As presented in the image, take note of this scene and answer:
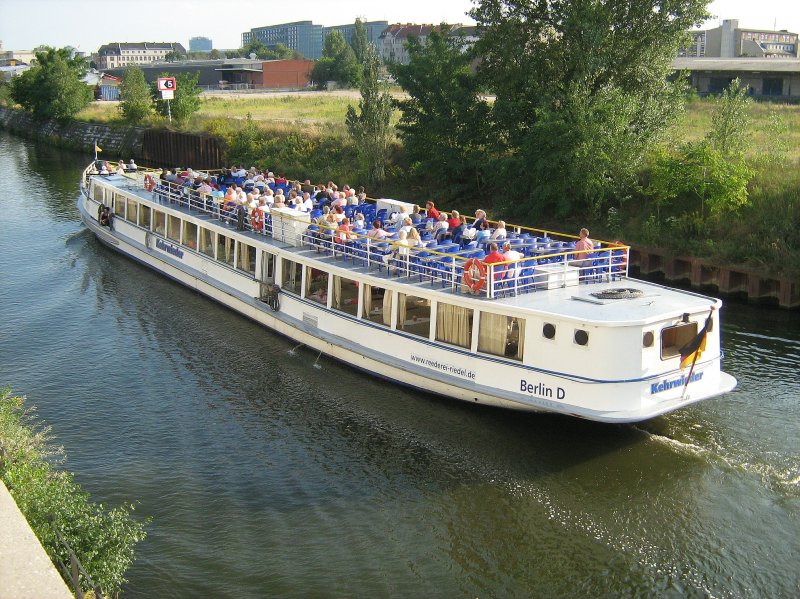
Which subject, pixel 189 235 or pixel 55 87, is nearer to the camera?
pixel 189 235

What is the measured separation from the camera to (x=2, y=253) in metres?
33.3

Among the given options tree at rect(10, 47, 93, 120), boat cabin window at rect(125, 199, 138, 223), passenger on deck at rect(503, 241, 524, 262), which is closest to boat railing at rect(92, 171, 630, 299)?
passenger on deck at rect(503, 241, 524, 262)

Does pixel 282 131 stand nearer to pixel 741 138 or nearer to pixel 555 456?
pixel 741 138

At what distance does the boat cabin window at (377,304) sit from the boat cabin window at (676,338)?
6.46 metres

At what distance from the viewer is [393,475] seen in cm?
1647

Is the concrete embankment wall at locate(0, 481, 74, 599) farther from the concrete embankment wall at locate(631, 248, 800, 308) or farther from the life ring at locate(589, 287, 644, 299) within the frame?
the concrete embankment wall at locate(631, 248, 800, 308)

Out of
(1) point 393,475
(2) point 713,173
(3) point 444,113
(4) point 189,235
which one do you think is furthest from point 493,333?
(3) point 444,113

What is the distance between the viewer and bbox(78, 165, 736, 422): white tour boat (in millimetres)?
16172

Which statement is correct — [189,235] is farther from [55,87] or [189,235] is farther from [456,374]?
[55,87]

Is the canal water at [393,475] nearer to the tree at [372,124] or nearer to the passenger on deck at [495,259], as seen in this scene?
the passenger on deck at [495,259]

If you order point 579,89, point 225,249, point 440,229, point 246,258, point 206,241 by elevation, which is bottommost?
point 246,258

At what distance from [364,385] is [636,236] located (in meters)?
15.6

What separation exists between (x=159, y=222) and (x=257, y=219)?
747 centimetres

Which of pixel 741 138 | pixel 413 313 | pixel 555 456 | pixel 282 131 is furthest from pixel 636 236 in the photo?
pixel 282 131
